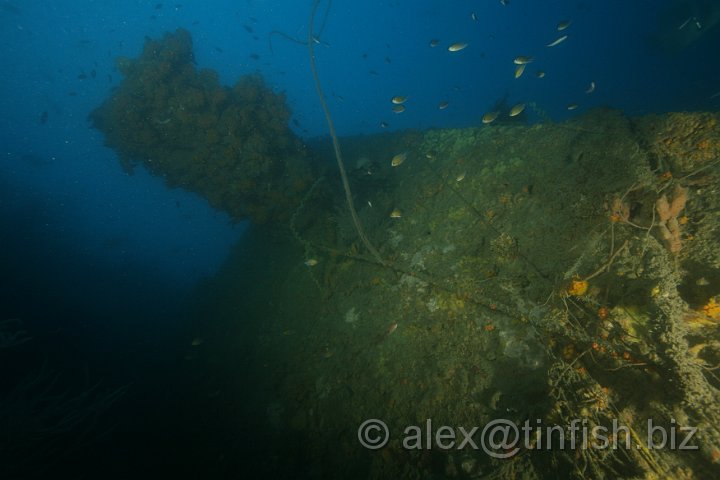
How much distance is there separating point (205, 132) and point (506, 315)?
9.97m

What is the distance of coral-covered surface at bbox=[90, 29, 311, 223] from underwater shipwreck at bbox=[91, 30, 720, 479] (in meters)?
1.77

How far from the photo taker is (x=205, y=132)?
971 centimetres

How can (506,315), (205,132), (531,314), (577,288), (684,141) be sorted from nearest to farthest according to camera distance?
(577,288), (684,141), (531,314), (506,315), (205,132)

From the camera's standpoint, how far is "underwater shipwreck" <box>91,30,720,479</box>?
7.84 feet

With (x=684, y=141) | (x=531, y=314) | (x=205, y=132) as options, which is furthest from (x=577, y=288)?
(x=205, y=132)

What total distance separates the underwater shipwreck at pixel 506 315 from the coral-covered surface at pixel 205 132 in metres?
1.77

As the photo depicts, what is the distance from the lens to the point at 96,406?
298 inches

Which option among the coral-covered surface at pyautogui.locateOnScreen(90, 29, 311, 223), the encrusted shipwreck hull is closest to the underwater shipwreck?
the encrusted shipwreck hull

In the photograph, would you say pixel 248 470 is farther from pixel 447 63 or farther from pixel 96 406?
pixel 447 63

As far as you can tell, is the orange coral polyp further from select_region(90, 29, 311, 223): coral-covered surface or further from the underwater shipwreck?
select_region(90, 29, 311, 223): coral-covered surface

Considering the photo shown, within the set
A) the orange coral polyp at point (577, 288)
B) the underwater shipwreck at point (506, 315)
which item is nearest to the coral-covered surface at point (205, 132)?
the underwater shipwreck at point (506, 315)

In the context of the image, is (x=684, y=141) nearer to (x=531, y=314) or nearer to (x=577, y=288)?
(x=577, y=288)

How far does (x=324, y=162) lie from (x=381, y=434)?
27.3 ft

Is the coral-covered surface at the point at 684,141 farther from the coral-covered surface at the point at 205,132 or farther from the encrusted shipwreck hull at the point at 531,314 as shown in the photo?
the coral-covered surface at the point at 205,132
